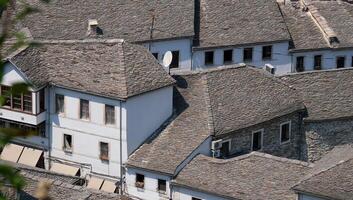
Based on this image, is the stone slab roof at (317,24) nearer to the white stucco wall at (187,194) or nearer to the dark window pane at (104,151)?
the dark window pane at (104,151)

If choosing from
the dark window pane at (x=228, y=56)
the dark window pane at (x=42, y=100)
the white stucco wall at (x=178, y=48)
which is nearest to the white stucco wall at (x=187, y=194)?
the dark window pane at (x=42, y=100)

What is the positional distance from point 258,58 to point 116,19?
873cm

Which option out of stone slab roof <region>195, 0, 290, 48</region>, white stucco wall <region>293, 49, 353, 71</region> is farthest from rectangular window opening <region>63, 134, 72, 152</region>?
white stucco wall <region>293, 49, 353, 71</region>

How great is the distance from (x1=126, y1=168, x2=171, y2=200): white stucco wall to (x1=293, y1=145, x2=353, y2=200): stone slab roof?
20.3ft

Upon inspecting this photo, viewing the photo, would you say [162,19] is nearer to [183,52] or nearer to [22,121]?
[183,52]

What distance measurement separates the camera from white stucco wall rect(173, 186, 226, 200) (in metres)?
35.7

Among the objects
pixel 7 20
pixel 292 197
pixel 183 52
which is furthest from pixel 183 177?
pixel 7 20

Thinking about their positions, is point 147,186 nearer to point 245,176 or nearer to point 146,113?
point 146,113

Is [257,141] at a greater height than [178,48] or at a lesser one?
lesser

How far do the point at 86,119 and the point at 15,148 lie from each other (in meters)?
3.73

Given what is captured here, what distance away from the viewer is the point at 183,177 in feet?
120

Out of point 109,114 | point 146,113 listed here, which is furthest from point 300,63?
point 109,114

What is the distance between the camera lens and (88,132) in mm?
40000

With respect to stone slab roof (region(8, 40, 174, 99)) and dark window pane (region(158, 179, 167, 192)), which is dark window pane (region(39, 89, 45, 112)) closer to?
stone slab roof (region(8, 40, 174, 99))
